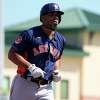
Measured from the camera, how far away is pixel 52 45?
7512 mm

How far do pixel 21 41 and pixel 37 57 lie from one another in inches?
9.6

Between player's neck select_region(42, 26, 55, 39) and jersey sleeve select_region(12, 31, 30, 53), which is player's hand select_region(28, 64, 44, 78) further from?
player's neck select_region(42, 26, 55, 39)

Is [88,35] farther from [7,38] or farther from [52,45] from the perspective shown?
[52,45]

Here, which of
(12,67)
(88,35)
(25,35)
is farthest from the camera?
(88,35)

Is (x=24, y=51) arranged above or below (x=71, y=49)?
above

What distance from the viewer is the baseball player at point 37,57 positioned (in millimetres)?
7328

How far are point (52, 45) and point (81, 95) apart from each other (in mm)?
A: 31990

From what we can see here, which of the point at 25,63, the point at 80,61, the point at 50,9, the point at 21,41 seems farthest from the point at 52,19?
the point at 80,61

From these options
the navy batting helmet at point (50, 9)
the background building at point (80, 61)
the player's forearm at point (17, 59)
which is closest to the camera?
the player's forearm at point (17, 59)

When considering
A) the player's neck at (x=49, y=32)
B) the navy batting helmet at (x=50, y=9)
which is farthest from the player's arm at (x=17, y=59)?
the navy batting helmet at (x=50, y=9)

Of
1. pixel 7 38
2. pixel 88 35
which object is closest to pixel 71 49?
pixel 88 35

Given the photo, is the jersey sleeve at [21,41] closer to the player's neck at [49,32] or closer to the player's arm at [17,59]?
the player's arm at [17,59]

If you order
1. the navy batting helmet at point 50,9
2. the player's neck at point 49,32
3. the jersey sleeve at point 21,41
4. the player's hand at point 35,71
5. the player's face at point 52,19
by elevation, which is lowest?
the player's hand at point 35,71

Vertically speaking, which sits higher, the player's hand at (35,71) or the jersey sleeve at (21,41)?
the jersey sleeve at (21,41)
